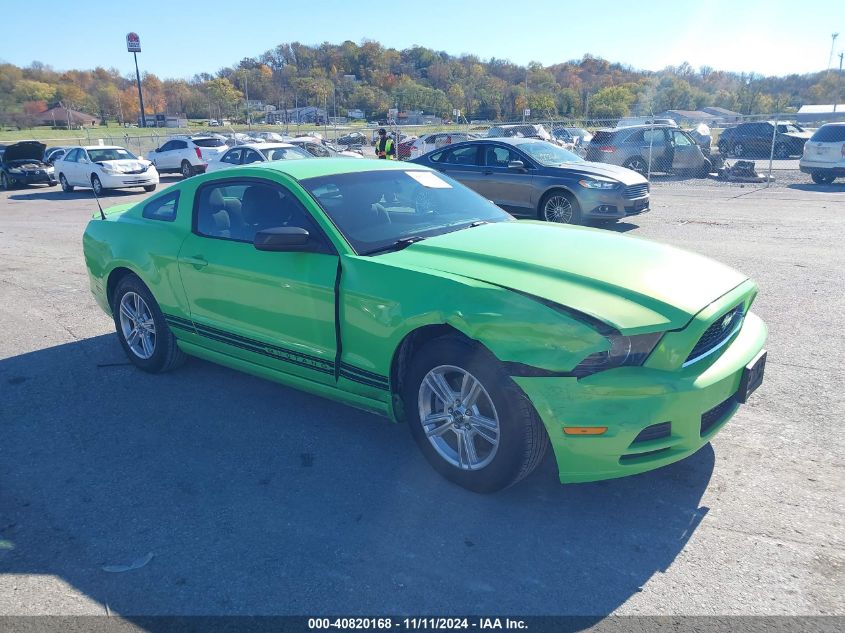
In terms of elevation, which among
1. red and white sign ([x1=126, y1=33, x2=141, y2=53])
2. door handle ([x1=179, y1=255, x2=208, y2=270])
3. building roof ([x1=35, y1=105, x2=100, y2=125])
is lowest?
door handle ([x1=179, y1=255, x2=208, y2=270])

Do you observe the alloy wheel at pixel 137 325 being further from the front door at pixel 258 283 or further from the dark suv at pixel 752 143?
the dark suv at pixel 752 143

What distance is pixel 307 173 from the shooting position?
430cm

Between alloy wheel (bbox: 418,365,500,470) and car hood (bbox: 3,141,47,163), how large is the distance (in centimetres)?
2682

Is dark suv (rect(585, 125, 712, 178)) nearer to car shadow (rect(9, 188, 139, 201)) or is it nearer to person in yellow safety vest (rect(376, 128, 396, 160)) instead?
person in yellow safety vest (rect(376, 128, 396, 160))

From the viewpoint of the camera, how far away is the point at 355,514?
327 centimetres

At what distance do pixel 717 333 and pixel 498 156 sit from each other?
893 cm

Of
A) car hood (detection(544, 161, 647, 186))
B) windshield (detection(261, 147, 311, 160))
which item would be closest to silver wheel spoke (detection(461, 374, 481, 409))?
car hood (detection(544, 161, 647, 186))

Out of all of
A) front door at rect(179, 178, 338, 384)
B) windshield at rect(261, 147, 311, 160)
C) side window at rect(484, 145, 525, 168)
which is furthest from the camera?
windshield at rect(261, 147, 311, 160)

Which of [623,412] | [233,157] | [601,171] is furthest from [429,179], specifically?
[233,157]

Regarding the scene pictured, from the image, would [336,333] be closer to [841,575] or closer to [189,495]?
[189,495]

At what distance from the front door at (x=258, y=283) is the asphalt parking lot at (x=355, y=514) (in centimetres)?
51

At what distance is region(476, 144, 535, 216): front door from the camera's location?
1136 centimetres

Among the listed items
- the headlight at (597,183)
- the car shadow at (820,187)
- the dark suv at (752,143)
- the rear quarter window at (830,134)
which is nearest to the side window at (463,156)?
the headlight at (597,183)

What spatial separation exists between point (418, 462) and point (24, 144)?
27.2 m
